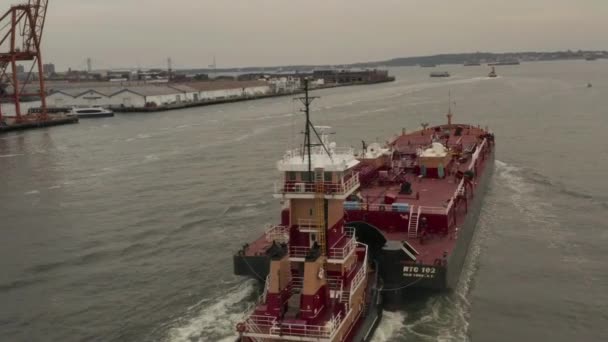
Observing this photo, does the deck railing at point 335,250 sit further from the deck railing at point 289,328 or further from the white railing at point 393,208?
the white railing at point 393,208

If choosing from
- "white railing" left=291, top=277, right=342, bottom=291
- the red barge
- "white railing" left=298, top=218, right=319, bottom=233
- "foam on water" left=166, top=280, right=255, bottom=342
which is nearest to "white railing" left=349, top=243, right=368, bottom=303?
the red barge

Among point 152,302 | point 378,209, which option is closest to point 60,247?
point 152,302

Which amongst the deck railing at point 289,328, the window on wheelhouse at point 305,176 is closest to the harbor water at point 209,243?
the deck railing at point 289,328

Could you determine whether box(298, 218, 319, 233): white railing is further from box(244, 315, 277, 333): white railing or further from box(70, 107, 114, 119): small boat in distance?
box(70, 107, 114, 119): small boat in distance

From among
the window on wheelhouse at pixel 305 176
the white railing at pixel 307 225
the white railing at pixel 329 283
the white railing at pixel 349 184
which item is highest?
the window on wheelhouse at pixel 305 176

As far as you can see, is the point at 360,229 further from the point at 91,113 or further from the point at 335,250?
the point at 91,113
